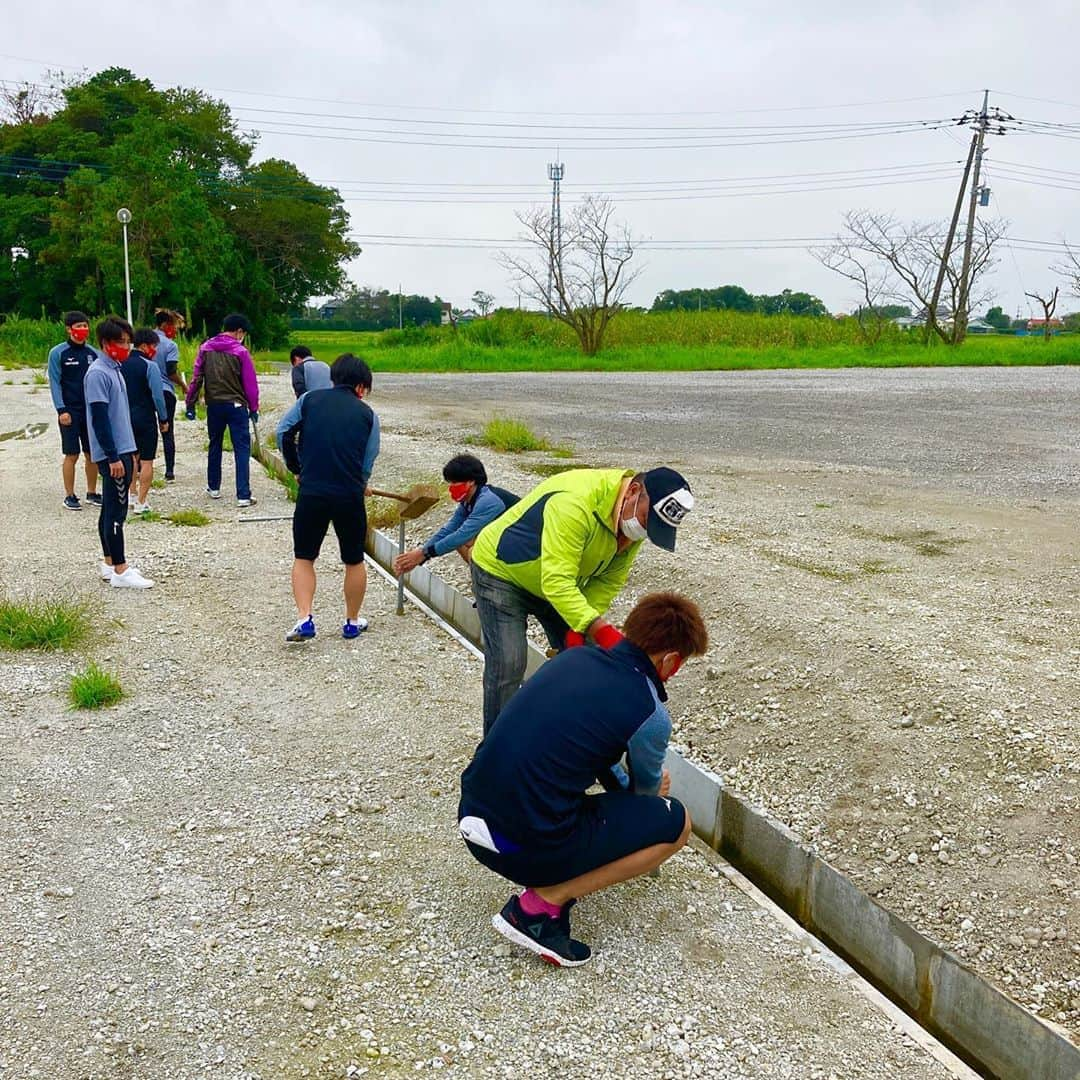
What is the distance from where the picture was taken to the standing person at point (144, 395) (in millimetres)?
8688

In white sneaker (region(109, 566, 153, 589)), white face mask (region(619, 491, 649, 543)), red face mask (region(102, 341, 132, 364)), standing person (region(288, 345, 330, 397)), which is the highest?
red face mask (region(102, 341, 132, 364))

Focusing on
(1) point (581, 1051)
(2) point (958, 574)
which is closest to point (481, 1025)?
(1) point (581, 1051)

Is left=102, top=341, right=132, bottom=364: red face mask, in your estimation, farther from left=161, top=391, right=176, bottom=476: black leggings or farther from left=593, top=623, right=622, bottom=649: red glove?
left=593, top=623, right=622, bottom=649: red glove

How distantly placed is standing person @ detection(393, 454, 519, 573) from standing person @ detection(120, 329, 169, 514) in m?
4.63

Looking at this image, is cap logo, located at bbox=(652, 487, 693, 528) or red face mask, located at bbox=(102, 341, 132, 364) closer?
cap logo, located at bbox=(652, 487, 693, 528)

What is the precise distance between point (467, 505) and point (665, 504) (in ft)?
5.63

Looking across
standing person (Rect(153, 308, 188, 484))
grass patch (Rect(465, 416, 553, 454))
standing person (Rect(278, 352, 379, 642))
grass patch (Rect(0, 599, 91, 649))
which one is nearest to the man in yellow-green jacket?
standing person (Rect(278, 352, 379, 642))

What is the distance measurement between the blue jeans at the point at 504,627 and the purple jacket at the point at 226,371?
236 inches

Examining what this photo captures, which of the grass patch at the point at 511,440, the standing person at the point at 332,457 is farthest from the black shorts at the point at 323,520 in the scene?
the grass patch at the point at 511,440

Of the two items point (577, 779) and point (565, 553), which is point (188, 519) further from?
point (577, 779)

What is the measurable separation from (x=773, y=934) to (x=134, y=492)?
828 centimetres

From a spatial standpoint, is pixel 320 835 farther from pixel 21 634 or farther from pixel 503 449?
pixel 503 449

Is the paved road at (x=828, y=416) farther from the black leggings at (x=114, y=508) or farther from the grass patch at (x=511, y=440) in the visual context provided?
the black leggings at (x=114, y=508)

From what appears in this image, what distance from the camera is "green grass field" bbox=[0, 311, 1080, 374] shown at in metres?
32.5
